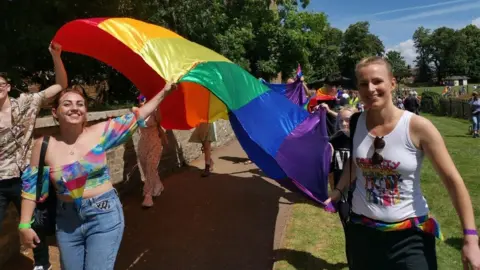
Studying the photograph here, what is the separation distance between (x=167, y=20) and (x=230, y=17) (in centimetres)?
946

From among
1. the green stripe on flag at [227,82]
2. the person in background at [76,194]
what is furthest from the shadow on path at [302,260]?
the person in background at [76,194]

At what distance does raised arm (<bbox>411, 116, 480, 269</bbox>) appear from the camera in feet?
6.92

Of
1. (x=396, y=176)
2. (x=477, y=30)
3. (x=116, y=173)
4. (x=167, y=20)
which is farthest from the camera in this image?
(x=477, y=30)

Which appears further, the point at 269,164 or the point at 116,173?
the point at 116,173

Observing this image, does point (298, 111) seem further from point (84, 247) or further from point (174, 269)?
point (84, 247)

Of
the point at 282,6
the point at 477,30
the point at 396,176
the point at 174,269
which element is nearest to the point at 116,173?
the point at 174,269

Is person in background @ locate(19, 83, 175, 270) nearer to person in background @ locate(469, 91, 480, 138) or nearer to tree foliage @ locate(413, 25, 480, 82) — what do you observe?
person in background @ locate(469, 91, 480, 138)

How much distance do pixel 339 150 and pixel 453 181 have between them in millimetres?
2265

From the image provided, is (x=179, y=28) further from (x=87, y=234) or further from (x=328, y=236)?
(x=87, y=234)

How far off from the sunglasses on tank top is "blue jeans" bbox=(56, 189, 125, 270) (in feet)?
5.86

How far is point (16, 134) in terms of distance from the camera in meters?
3.65

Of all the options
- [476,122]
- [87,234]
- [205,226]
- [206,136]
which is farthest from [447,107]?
[87,234]

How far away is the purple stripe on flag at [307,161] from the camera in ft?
14.6

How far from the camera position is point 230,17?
21375 millimetres
